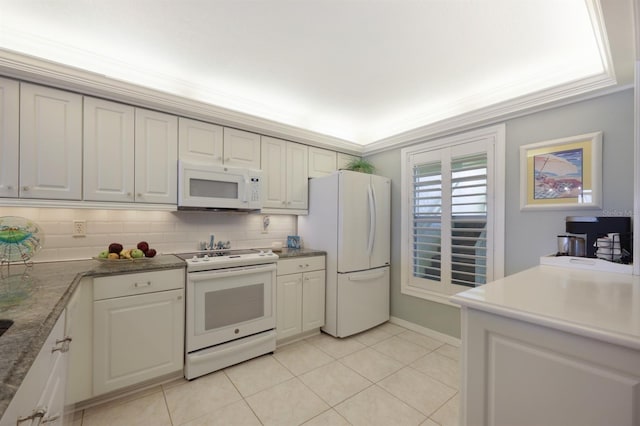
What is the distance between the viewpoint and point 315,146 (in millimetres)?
3355

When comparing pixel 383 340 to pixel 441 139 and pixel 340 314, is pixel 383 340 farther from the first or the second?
pixel 441 139

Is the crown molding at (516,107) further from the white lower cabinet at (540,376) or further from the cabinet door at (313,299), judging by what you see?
the white lower cabinet at (540,376)

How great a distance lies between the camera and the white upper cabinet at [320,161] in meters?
3.33

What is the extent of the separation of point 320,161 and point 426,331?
2345mm

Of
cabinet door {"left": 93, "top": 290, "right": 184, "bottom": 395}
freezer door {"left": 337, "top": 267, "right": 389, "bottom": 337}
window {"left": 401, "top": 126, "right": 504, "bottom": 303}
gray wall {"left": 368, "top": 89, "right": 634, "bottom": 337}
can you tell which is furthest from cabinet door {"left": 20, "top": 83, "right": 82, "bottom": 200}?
gray wall {"left": 368, "top": 89, "right": 634, "bottom": 337}

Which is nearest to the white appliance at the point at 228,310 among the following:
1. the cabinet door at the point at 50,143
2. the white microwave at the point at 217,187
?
the white microwave at the point at 217,187

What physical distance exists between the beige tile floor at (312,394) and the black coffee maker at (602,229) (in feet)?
4.65

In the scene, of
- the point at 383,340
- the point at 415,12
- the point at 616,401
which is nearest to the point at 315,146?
the point at 415,12

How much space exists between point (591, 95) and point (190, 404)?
369cm

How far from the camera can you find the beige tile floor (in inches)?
69.2

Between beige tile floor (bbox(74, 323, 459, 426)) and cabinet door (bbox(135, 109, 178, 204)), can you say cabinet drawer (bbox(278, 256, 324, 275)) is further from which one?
cabinet door (bbox(135, 109, 178, 204))

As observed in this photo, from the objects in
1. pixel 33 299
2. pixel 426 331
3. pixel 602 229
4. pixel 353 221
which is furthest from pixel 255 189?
pixel 602 229

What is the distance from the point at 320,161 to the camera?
134 inches

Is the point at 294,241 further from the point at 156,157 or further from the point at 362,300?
the point at 156,157
